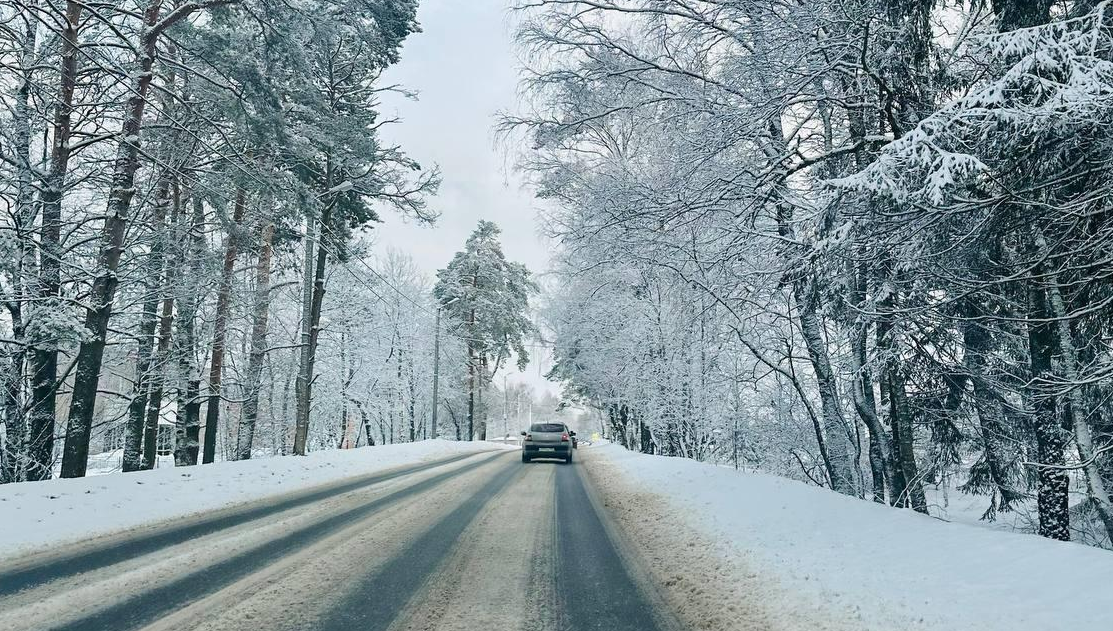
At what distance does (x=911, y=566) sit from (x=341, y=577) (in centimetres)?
Answer: 478

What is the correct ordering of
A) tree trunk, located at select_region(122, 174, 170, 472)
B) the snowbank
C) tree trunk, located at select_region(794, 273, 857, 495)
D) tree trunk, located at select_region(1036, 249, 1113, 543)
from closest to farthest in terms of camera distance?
the snowbank → tree trunk, located at select_region(1036, 249, 1113, 543) → tree trunk, located at select_region(794, 273, 857, 495) → tree trunk, located at select_region(122, 174, 170, 472)

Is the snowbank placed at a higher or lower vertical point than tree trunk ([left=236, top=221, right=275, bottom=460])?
lower

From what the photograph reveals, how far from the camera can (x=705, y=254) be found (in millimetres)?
10570

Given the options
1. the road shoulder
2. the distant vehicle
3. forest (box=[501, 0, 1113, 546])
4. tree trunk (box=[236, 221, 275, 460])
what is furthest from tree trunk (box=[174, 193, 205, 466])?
the road shoulder

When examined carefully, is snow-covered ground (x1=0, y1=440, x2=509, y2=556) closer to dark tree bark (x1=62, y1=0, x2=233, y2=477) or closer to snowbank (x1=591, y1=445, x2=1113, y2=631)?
dark tree bark (x1=62, y1=0, x2=233, y2=477)

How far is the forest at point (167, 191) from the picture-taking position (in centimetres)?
1060

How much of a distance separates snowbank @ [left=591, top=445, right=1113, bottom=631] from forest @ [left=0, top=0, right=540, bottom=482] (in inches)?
375

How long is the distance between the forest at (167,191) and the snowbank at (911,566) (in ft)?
31.2

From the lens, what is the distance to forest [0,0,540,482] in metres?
10.6

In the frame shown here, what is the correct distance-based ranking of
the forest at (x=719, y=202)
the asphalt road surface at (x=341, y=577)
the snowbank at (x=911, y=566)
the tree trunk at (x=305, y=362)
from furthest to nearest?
the tree trunk at (x=305, y=362)
the forest at (x=719, y=202)
the asphalt road surface at (x=341, y=577)
the snowbank at (x=911, y=566)

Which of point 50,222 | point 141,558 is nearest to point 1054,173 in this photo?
point 141,558

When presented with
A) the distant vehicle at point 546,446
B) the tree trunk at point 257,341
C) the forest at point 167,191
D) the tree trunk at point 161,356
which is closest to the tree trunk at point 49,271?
the forest at point 167,191

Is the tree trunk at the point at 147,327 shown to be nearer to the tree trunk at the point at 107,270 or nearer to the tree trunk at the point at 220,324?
the tree trunk at the point at 220,324

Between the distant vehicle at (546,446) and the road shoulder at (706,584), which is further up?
the distant vehicle at (546,446)
